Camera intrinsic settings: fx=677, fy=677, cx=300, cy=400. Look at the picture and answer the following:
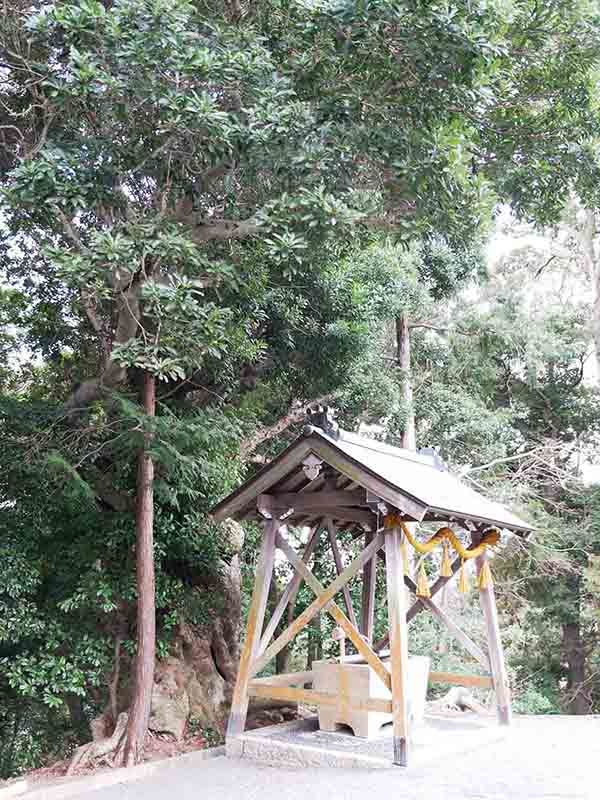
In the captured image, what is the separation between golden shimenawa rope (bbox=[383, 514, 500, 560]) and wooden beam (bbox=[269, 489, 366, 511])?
337 millimetres

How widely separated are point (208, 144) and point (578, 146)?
133 inches

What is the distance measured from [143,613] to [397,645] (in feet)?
8.03

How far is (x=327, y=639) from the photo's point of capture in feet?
33.3

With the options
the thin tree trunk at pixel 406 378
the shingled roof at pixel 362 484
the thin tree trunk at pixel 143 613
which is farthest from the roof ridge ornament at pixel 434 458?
the thin tree trunk at pixel 406 378

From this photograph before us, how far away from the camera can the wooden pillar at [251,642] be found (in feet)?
20.4

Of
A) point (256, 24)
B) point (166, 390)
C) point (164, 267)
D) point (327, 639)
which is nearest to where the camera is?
point (164, 267)

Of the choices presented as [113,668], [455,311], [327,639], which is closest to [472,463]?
[455,311]

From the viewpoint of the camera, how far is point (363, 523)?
7.50 m

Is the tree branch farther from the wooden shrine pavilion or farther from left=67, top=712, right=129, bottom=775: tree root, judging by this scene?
left=67, top=712, right=129, bottom=775: tree root

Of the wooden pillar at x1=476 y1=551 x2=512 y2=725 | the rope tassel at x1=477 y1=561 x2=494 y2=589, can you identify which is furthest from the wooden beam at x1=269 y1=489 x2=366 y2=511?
the wooden pillar at x1=476 y1=551 x2=512 y2=725

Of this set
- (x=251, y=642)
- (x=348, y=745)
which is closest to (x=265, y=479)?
(x=251, y=642)

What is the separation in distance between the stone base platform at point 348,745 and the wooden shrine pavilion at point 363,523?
19 cm

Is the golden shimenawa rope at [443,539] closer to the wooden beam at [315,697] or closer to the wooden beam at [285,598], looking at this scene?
the wooden beam at [285,598]

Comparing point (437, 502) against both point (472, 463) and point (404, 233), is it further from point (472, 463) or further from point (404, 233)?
point (472, 463)
